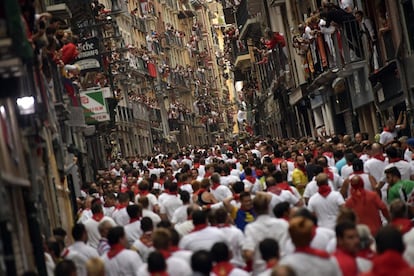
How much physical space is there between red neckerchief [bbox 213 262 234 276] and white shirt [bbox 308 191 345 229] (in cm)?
472

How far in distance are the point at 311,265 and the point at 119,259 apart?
13.0ft

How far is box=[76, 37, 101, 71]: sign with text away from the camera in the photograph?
4433 cm

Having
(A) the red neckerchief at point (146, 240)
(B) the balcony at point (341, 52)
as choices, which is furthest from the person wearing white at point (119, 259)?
(B) the balcony at point (341, 52)

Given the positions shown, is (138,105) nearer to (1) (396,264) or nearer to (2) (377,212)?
(2) (377,212)

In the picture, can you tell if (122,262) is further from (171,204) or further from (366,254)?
(171,204)

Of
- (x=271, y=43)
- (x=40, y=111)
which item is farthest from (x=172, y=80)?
(x=40, y=111)

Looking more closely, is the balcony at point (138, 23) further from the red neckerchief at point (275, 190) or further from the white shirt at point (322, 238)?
the white shirt at point (322, 238)

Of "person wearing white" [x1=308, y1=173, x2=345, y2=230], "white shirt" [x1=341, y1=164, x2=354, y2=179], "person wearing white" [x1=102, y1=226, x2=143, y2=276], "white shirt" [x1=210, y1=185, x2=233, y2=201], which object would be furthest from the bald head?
"person wearing white" [x1=102, y1=226, x2=143, y2=276]

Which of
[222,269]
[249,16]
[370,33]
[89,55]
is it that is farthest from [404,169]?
[249,16]

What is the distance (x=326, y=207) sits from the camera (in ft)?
51.6

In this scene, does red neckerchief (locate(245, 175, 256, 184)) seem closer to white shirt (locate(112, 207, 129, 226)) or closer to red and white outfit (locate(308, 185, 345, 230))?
white shirt (locate(112, 207, 129, 226))

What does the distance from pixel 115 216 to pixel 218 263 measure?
8.44 metres

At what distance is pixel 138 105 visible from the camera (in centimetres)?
8444

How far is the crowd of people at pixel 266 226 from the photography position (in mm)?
10127
